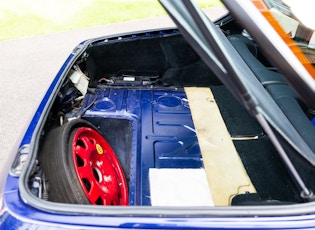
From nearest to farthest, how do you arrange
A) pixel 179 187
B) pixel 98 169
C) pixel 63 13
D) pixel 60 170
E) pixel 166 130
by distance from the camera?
1. pixel 60 170
2. pixel 179 187
3. pixel 98 169
4. pixel 166 130
5. pixel 63 13

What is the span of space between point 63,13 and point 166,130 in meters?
6.04

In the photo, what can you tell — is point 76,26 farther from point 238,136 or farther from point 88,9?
point 238,136

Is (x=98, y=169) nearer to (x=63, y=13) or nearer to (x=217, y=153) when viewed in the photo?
(x=217, y=153)

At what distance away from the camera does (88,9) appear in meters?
7.40

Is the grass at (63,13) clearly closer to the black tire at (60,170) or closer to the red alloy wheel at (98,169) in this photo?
the red alloy wheel at (98,169)

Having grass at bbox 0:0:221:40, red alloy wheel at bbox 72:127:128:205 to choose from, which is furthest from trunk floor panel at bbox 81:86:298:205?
grass at bbox 0:0:221:40

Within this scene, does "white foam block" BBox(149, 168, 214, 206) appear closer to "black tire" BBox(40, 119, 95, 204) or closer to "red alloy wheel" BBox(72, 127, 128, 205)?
"red alloy wheel" BBox(72, 127, 128, 205)

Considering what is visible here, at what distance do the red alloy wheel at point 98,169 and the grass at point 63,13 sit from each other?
4.78 metres

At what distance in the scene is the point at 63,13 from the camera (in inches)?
281

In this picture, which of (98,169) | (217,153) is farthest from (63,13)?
(217,153)

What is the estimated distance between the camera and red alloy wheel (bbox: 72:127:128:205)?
170 cm

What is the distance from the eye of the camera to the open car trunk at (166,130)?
5.22ft

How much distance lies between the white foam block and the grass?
5.23m

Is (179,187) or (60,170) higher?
(60,170)
